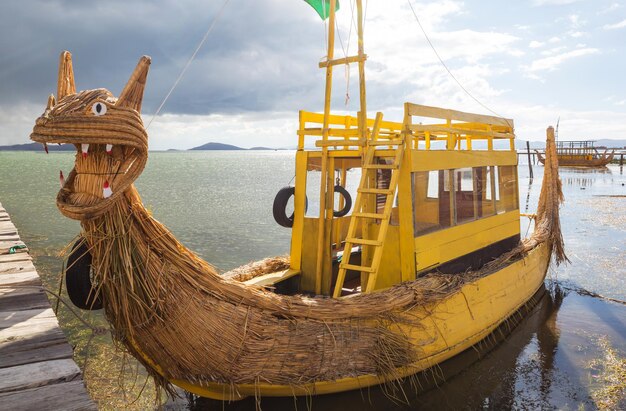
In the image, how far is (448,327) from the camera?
20.9 ft

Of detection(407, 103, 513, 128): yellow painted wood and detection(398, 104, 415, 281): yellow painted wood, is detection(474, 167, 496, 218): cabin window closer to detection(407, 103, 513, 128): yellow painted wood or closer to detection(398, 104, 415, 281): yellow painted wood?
detection(407, 103, 513, 128): yellow painted wood

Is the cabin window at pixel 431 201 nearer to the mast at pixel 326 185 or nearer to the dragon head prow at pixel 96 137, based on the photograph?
the mast at pixel 326 185

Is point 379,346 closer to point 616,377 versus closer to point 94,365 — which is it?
point 616,377

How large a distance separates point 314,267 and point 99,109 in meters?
4.21

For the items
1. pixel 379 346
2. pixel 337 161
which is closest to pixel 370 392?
pixel 379 346

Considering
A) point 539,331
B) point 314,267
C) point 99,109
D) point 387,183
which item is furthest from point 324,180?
point 539,331

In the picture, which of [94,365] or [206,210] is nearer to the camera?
[94,365]

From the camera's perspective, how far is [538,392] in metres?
6.95

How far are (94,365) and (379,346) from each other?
506 cm

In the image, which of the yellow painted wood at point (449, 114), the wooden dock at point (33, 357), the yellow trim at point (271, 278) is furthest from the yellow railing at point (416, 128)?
the wooden dock at point (33, 357)

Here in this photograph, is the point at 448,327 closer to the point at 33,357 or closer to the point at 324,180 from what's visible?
the point at 324,180

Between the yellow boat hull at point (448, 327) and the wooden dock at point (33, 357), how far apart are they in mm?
1922

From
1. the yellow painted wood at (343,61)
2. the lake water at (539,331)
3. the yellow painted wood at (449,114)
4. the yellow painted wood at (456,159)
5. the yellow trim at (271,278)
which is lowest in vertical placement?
the lake water at (539,331)

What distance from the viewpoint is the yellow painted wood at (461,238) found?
6454 mm
